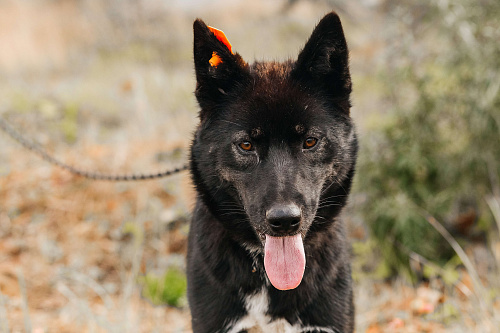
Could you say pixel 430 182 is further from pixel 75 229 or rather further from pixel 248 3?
pixel 248 3

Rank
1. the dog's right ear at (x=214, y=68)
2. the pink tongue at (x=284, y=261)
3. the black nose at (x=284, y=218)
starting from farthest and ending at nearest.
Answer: the dog's right ear at (x=214, y=68)
the pink tongue at (x=284, y=261)
the black nose at (x=284, y=218)

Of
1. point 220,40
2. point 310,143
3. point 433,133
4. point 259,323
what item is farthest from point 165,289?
point 433,133

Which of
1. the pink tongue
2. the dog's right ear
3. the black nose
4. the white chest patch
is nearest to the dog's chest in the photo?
the white chest patch

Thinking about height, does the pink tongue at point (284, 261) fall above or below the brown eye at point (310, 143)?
below

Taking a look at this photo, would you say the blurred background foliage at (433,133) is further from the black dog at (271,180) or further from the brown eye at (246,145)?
the brown eye at (246,145)

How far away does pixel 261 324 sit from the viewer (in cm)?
216

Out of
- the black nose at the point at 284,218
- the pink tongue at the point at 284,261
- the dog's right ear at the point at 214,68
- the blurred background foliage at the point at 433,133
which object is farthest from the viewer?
the blurred background foliage at the point at 433,133

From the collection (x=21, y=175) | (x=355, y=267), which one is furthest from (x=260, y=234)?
(x=21, y=175)

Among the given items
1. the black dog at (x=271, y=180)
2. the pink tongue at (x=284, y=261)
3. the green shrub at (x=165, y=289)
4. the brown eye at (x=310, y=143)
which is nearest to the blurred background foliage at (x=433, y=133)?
the green shrub at (x=165, y=289)

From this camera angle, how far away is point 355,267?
447 centimetres

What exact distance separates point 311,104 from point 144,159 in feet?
12.4

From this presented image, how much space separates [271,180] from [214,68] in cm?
65

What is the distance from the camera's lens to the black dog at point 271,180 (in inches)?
82.0

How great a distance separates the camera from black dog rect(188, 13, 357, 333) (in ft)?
6.83
